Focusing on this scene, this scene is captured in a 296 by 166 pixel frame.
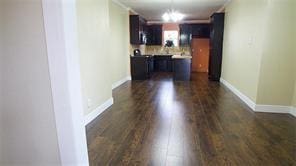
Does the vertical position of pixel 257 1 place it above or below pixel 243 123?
above

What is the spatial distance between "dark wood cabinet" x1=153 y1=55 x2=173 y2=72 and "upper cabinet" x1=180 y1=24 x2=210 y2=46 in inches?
45.4

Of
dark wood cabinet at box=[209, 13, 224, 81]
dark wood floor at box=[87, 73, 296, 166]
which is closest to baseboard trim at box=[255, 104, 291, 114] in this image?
dark wood floor at box=[87, 73, 296, 166]

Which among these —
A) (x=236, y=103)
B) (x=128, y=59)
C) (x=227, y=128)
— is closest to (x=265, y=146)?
(x=227, y=128)

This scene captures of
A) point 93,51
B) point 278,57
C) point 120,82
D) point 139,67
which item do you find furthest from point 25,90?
point 139,67

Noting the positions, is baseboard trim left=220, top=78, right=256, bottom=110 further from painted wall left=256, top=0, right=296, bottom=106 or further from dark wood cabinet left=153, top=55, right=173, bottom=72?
dark wood cabinet left=153, top=55, right=173, bottom=72

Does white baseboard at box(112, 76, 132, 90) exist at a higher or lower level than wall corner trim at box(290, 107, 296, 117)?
higher

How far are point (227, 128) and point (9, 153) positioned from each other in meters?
2.73

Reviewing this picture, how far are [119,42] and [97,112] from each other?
3337 mm

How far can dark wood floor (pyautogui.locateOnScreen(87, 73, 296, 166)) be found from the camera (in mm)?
2215

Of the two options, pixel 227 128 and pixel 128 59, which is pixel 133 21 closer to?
pixel 128 59

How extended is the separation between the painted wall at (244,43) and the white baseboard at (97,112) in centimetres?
289

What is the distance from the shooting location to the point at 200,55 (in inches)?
387

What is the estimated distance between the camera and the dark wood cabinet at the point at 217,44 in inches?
261

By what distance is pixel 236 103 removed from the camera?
4262 mm
